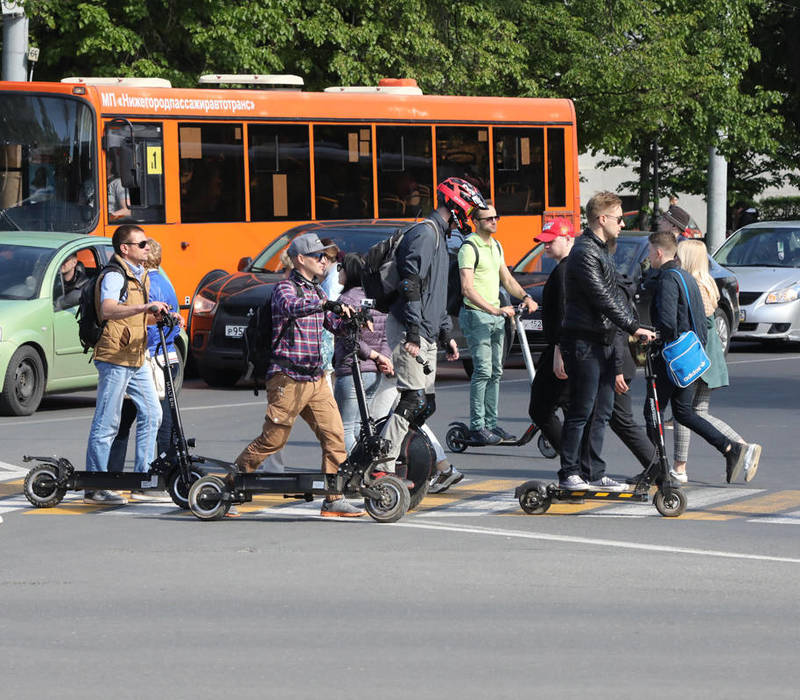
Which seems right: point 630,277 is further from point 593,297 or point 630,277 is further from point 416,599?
point 416,599

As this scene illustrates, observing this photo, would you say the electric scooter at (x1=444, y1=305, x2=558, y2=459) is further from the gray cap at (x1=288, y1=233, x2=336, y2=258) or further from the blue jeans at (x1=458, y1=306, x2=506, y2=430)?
the gray cap at (x1=288, y1=233, x2=336, y2=258)

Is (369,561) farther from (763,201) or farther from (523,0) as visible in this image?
(763,201)

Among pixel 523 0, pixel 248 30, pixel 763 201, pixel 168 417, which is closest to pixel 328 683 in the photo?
pixel 168 417

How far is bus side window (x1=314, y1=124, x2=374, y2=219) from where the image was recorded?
21.2 m

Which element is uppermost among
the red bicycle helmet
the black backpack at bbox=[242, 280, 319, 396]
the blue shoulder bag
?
the red bicycle helmet

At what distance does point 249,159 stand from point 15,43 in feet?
13.1

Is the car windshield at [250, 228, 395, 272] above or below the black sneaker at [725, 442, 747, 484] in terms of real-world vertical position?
above

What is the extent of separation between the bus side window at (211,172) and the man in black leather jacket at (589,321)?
10799mm

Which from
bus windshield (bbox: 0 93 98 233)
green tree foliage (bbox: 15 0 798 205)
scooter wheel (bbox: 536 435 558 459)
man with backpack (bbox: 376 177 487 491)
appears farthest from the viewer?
green tree foliage (bbox: 15 0 798 205)

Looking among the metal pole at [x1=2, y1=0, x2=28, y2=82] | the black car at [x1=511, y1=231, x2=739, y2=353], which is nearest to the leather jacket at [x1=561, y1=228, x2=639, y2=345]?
the black car at [x1=511, y1=231, x2=739, y2=353]

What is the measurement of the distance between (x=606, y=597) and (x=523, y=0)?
23.1m

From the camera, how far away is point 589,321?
9.58m

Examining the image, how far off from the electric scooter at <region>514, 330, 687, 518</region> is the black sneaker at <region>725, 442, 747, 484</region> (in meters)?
0.94

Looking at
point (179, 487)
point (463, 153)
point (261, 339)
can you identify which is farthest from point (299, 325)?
point (463, 153)
